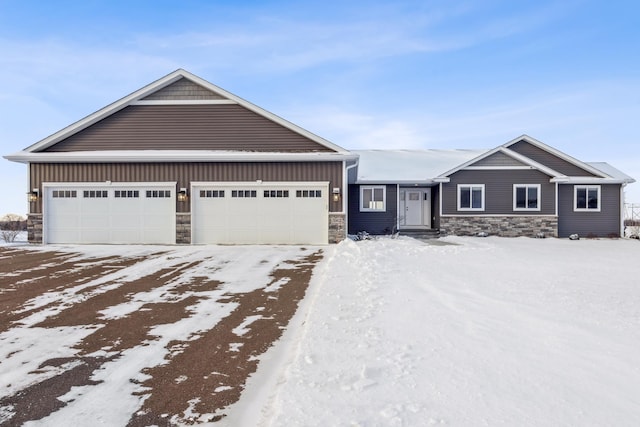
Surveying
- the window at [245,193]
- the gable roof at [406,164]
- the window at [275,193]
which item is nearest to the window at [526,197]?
the gable roof at [406,164]

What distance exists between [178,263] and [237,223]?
458 cm

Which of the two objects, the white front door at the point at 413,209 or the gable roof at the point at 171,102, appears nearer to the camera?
the gable roof at the point at 171,102

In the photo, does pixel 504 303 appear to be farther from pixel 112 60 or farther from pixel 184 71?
pixel 112 60

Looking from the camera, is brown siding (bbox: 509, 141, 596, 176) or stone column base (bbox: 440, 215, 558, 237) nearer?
stone column base (bbox: 440, 215, 558, 237)

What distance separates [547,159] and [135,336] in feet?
71.2

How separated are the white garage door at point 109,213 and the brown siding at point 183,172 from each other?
31 cm

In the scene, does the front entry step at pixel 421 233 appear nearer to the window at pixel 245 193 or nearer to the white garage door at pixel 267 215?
the white garage door at pixel 267 215

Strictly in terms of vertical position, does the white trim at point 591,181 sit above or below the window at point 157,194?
above

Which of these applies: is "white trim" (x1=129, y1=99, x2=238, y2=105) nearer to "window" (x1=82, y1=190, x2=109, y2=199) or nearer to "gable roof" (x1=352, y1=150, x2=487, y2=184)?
"window" (x1=82, y1=190, x2=109, y2=199)

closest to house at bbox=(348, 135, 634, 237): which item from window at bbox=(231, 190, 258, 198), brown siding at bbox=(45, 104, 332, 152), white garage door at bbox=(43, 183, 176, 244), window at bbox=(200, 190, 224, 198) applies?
brown siding at bbox=(45, 104, 332, 152)

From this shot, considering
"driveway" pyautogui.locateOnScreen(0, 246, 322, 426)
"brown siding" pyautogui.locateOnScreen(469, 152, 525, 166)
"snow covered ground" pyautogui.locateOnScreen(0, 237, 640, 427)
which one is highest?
"brown siding" pyautogui.locateOnScreen(469, 152, 525, 166)

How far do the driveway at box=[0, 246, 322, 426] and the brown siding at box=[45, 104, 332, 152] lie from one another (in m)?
6.73

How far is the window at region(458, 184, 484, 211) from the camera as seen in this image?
18.8 metres

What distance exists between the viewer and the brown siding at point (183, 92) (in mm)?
15492
